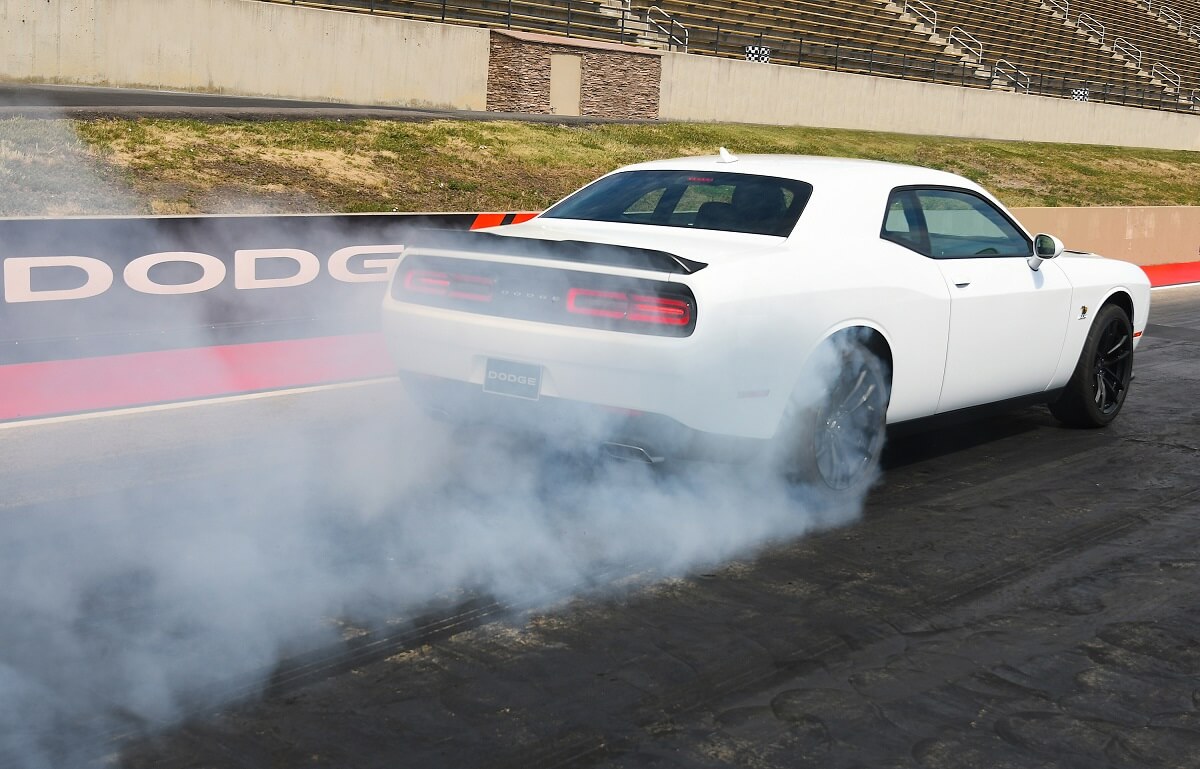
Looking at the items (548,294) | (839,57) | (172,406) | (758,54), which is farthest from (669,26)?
(548,294)

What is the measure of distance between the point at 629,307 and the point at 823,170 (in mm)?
1629

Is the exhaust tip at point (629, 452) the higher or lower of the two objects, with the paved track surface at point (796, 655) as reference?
higher

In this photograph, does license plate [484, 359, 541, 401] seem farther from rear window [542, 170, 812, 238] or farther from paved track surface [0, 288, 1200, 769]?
rear window [542, 170, 812, 238]

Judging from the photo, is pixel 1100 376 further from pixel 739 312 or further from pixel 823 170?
pixel 739 312

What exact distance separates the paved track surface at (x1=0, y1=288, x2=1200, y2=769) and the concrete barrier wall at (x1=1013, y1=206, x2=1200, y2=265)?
1258 centimetres

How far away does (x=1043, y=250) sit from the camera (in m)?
7.35

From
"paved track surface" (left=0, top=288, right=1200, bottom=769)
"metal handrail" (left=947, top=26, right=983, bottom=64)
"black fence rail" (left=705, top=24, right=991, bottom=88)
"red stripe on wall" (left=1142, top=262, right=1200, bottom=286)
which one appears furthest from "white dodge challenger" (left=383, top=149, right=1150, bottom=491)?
"metal handrail" (left=947, top=26, right=983, bottom=64)

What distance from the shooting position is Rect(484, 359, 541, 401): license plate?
568 cm

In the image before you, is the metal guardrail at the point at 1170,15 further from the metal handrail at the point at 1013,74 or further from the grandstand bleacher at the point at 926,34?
the metal handrail at the point at 1013,74

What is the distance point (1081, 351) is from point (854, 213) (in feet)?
7.32

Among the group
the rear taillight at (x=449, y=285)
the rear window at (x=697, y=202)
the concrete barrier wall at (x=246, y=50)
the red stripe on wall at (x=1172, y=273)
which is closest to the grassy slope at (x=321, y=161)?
the concrete barrier wall at (x=246, y=50)

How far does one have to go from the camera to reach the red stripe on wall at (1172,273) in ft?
63.2

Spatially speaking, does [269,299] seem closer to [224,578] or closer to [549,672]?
[224,578]

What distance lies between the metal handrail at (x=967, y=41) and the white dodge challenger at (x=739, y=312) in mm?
32248
